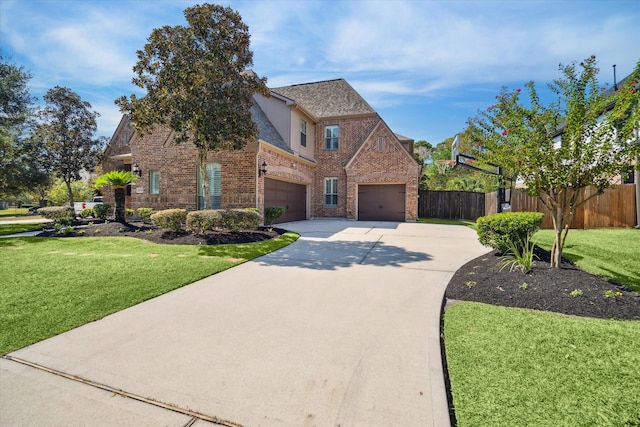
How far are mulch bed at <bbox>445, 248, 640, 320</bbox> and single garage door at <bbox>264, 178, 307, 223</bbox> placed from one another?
9.70 m

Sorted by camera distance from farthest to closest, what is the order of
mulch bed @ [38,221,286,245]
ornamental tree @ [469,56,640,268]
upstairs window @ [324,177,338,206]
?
upstairs window @ [324,177,338,206], mulch bed @ [38,221,286,245], ornamental tree @ [469,56,640,268]

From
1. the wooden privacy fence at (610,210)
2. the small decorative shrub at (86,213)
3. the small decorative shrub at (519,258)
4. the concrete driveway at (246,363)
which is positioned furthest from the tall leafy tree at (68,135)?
the wooden privacy fence at (610,210)

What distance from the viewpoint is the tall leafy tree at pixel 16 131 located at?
47.7 ft

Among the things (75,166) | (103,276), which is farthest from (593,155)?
(75,166)

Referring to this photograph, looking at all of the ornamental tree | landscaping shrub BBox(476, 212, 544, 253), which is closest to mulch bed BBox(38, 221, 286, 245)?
landscaping shrub BBox(476, 212, 544, 253)

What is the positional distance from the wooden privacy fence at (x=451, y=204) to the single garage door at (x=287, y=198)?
8.13m

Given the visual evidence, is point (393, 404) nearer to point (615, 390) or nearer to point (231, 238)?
point (615, 390)

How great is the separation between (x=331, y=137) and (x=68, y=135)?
19263mm

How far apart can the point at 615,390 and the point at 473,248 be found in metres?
5.90

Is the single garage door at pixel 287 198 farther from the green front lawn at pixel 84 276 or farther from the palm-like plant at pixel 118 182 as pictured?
the palm-like plant at pixel 118 182

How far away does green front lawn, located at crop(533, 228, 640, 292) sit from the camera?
458 cm

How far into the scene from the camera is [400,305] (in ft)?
12.3

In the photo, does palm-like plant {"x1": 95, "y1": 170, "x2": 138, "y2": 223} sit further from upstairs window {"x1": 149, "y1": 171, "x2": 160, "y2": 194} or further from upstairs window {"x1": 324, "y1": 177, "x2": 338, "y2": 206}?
upstairs window {"x1": 324, "y1": 177, "x2": 338, "y2": 206}

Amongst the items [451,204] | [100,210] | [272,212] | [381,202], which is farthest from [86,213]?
[451,204]
